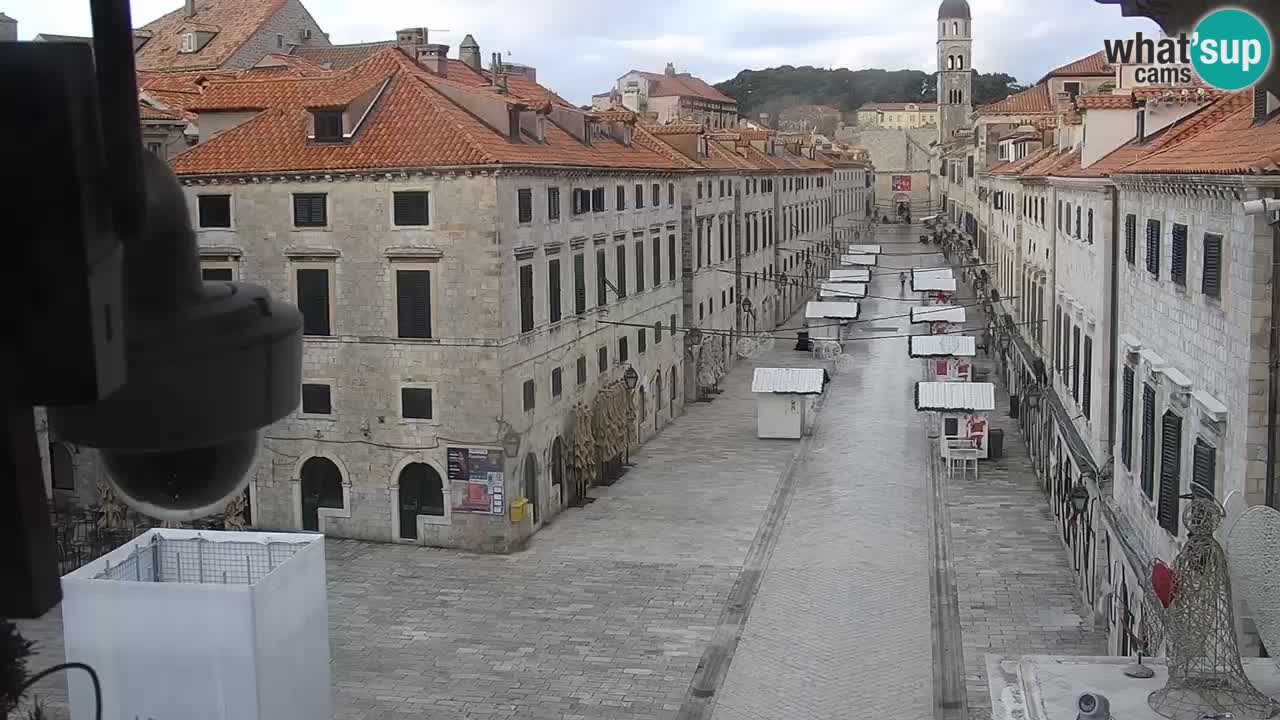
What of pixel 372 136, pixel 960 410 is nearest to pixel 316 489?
pixel 372 136

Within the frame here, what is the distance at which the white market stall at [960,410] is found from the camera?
3472 cm

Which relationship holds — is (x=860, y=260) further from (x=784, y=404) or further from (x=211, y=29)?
(x=784, y=404)

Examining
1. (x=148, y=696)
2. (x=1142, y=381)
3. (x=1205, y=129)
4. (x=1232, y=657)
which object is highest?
(x=1205, y=129)

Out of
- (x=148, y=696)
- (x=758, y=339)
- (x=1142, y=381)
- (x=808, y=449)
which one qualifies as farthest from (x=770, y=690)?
(x=758, y=339)

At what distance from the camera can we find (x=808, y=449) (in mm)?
38438

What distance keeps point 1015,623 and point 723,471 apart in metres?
13.7

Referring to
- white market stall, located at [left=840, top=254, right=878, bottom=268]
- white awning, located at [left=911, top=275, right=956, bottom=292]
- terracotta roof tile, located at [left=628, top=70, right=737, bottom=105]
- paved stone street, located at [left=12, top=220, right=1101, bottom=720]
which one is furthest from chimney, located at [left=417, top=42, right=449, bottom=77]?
terracotta roof tile, located at [left=628, top=70, right=737, bottom=105]

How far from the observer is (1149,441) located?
16.4 meters

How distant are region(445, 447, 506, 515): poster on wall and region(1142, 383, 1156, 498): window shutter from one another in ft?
47.0

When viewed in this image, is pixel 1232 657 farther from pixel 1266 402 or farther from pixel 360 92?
pixel 360 92

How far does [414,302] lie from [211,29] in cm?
3370

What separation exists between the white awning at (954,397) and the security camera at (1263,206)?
75.5 feet

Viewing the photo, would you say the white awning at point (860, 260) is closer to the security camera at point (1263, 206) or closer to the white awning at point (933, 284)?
→ the white awning at point (933, 284)

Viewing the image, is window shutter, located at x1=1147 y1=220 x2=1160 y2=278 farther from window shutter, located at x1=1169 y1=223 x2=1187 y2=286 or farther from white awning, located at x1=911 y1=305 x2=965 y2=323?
white awning, located at x1=911 y1=305 x2=965 y2=323
